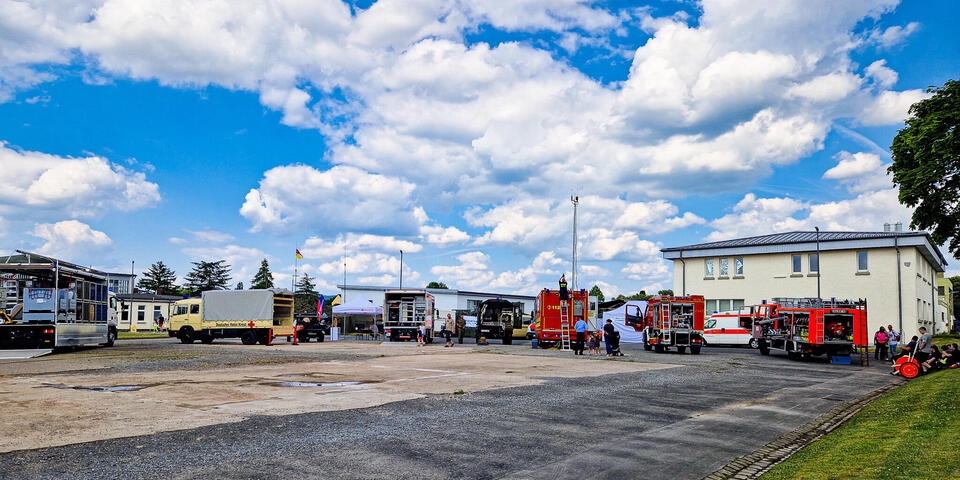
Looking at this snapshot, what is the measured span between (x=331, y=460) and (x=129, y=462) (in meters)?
1.96

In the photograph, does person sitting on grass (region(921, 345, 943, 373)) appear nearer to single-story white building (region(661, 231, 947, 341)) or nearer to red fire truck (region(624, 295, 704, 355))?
red fire truck (region(624, 295, 704, 355))

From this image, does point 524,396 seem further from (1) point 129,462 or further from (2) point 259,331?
(2) point 259,331

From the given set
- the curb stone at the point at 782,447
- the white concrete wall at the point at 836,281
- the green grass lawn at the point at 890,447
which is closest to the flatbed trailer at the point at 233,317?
the white concrete wall at the point at 836,281

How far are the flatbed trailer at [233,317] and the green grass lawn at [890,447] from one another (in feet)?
99.3

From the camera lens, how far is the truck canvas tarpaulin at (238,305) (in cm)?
3600

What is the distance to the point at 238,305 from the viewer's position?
36.4 m

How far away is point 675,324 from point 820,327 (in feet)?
22.1

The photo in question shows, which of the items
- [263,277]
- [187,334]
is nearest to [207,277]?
[263,277]

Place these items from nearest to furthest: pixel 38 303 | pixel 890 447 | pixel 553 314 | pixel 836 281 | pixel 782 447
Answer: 1. pixel 890 447
2. pixel 782 447
3. pixel 38 303
4. pixel 553 314
5. pixel 836 281

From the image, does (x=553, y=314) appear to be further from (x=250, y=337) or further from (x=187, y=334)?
(x=187, y=334)

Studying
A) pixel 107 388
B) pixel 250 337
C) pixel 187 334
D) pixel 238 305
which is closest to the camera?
pixel 107 388

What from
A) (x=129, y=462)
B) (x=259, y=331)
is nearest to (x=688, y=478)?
(x=129, y=462)

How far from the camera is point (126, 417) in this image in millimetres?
9578

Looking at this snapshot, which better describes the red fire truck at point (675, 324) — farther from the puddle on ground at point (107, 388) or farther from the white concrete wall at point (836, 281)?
the puddle on ground at point (107, 388)
